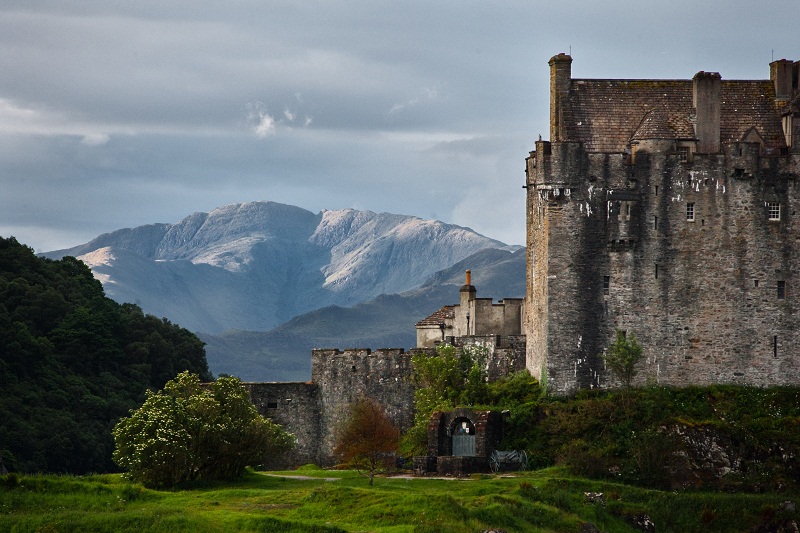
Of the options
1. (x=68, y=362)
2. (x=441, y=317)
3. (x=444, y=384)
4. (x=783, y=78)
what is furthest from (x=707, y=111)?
(x=68, y=362)

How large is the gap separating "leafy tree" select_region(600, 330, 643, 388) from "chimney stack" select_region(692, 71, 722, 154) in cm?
1079

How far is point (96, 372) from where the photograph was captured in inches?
4557

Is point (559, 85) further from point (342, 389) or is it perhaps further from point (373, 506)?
point (373, 506)

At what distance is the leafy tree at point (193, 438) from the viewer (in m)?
72.6

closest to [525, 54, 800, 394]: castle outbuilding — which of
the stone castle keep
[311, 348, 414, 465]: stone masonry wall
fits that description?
the stone castle keep

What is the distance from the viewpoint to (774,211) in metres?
83.5

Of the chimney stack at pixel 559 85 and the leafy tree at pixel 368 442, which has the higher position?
the chimney stack at pixel 559 85

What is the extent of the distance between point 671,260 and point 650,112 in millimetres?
8074

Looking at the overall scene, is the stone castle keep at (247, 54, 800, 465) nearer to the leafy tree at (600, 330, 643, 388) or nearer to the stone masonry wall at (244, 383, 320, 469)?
the leafy tree at (600, 330, 643, 388)

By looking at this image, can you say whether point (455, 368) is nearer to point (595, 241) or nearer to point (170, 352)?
point (595, 241)

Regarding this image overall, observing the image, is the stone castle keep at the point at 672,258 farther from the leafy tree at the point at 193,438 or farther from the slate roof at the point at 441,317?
the slate roof at the point at 441,317

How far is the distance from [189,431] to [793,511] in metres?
27.6

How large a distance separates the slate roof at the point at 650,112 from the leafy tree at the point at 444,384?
13.7 metres

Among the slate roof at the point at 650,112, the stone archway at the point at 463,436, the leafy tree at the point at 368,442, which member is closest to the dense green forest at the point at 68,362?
the leafy tree at the point at 368,442
